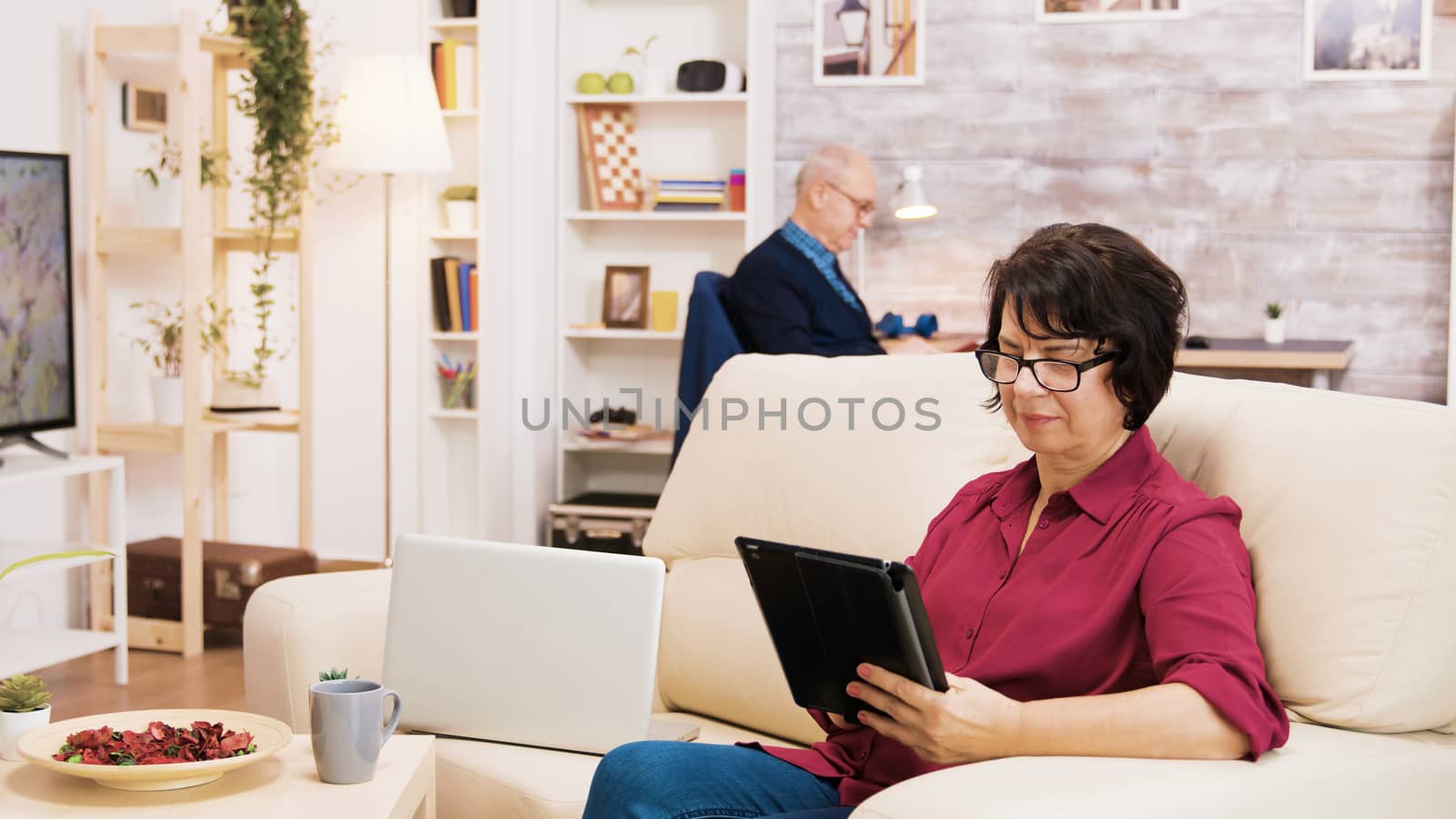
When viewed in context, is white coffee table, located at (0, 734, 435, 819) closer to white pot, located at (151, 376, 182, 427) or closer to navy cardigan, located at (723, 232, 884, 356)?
navy cardigan, located at (723, 232, 884, 356)

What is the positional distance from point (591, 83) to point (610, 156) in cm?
25

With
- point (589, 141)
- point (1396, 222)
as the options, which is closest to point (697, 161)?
point (589, 141)

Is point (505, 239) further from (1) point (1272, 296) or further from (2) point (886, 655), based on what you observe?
(2) point (886, 655)

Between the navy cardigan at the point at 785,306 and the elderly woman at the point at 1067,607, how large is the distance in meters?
2.03

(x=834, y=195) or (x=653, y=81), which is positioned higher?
(x=653, y=81)

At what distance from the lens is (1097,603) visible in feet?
4.66

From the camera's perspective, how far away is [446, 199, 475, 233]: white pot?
4.59 metres

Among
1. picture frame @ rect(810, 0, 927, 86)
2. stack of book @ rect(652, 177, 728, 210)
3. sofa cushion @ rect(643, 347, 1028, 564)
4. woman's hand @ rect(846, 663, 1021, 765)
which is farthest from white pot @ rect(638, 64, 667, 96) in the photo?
woman's hand @ rect(846, 663, 1021, 765)

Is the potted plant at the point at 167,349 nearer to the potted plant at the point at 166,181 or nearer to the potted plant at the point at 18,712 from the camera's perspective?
the potted plant at the point at 166,181

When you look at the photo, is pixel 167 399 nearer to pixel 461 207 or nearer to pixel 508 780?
pixel 461 207

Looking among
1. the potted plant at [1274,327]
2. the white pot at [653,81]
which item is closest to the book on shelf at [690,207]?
the white pot at [653,81]

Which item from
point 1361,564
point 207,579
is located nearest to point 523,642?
point 1361,564

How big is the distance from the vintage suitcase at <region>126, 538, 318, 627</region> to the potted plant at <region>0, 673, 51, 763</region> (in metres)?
2.51

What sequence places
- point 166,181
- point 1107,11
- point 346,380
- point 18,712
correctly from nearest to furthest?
point 18,712 → point 166,181 → point 1107,11 → point 346,380
